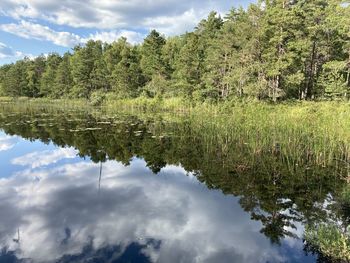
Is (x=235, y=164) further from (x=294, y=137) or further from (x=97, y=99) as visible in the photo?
(x=97, y=99)

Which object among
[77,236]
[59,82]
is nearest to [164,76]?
[59,82]

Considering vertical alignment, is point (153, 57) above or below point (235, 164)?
above

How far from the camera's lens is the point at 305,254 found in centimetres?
487

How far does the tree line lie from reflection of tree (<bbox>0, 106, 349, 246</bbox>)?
435 inches

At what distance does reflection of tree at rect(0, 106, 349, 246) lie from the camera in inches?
257

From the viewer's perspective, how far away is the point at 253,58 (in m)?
25.8

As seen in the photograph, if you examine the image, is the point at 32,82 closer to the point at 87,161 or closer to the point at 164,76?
the point at 164,76

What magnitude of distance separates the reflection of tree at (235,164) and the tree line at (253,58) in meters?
11.0

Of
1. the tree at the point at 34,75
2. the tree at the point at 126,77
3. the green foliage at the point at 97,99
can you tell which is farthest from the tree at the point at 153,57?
the tree at the point at 34,75

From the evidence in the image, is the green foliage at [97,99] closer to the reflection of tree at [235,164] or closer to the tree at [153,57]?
the tree at [153,57]

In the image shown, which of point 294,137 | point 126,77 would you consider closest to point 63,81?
point 126,77

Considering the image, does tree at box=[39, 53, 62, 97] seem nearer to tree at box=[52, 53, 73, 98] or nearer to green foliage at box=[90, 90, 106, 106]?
tree at box=[52, 53, 73, 98]

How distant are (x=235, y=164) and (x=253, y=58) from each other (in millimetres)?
18140

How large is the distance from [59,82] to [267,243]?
61.7 metres
